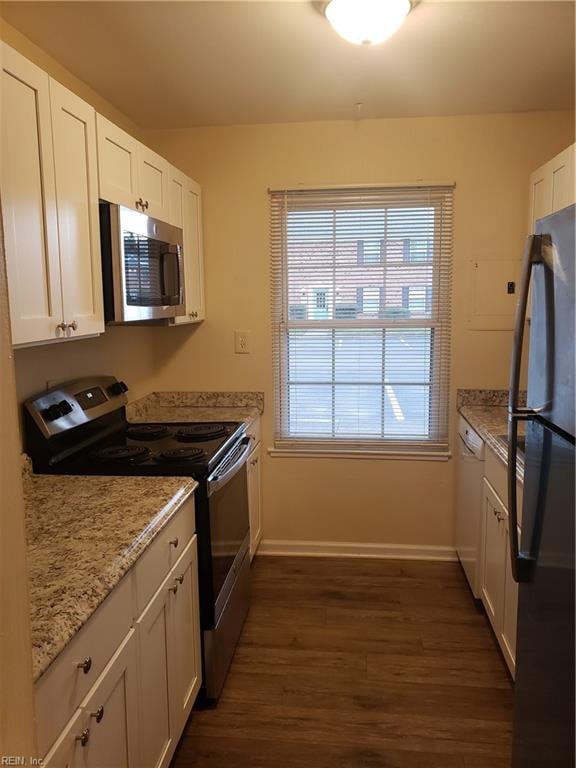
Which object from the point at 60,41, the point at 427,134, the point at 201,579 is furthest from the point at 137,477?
the point at 427,134

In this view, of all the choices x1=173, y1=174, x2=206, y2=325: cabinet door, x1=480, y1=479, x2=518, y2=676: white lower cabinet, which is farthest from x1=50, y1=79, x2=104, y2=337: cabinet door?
x1=480, y1=479, x2=518, y2=676: white lower cabinet

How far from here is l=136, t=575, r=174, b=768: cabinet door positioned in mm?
1502

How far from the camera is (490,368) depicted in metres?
3.13

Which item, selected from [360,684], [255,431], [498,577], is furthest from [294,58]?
[360,684]

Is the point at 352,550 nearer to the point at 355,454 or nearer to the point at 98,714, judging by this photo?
the point at 355,454

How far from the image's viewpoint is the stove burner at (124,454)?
2.05 meters

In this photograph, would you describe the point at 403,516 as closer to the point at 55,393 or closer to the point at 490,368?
the point at 490,368

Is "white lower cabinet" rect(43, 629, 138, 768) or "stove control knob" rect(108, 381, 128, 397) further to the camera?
"stove control knob" rect(108, 381, 128, 397)

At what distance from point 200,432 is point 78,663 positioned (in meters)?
1.42

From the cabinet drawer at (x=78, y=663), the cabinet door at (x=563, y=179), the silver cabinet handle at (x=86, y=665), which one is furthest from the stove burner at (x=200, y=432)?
the cabinet door at (x=563, y=179)

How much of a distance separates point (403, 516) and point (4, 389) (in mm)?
2971

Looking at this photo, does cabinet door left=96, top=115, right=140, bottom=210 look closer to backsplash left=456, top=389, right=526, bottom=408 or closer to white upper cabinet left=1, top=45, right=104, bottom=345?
white upper cabinet left=1, top=45, right=104, bottom=345

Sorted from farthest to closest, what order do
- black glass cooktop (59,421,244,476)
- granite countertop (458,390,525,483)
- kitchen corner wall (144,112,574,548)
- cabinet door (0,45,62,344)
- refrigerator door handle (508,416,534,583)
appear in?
kitchen corner wall (144,112,574,548) < granite countertop (458,390,525,483) < black glass cooktop (59,421,244,476) < cabinet door (0,45,62,344) < refrigerator door handle (508,416,534,583)

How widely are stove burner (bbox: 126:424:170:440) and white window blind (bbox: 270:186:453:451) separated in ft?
2.88
